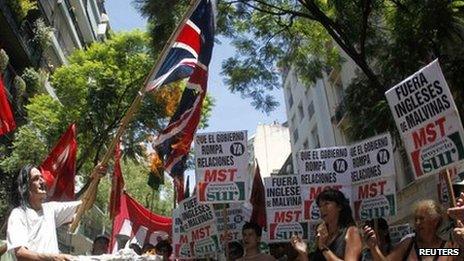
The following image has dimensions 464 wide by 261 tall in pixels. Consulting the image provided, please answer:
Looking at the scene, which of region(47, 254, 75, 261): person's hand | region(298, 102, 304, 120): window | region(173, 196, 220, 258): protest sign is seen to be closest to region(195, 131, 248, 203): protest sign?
region(173, 196, 220, 258): protest sign

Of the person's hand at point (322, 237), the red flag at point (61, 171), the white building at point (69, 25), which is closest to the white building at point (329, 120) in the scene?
the red flag at point (61, 171)

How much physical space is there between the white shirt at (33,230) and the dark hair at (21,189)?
3.7 inches

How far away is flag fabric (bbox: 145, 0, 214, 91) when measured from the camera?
6.93 meters

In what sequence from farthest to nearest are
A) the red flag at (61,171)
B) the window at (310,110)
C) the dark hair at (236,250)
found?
the window at (310,110)
the red flag at (61,171)
the dark hair at (236,250)

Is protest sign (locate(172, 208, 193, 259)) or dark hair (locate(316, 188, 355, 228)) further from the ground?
protest sign (locate(172, 208, 193, 259))

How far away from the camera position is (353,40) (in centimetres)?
1138

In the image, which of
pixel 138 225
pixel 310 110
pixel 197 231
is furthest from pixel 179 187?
pixel 310 110

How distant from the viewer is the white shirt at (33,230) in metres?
3.56

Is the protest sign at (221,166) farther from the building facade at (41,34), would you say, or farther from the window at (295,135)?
the window at (295,135)

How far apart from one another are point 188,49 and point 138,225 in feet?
19.2

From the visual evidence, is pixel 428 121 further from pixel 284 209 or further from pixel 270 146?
pixel 270 146

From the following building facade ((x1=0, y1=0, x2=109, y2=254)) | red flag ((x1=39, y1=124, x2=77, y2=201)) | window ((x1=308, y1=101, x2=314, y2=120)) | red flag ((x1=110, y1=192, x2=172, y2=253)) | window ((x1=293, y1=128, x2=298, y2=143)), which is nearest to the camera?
red flag ((x1=39, y1=124, x2=77, y2=201))

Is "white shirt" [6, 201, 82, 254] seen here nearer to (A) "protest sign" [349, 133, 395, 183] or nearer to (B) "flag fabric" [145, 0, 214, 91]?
(B) "flag fabric" [145, 0, 214, 91]

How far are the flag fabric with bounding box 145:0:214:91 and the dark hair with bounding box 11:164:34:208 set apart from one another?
9.35 ft
